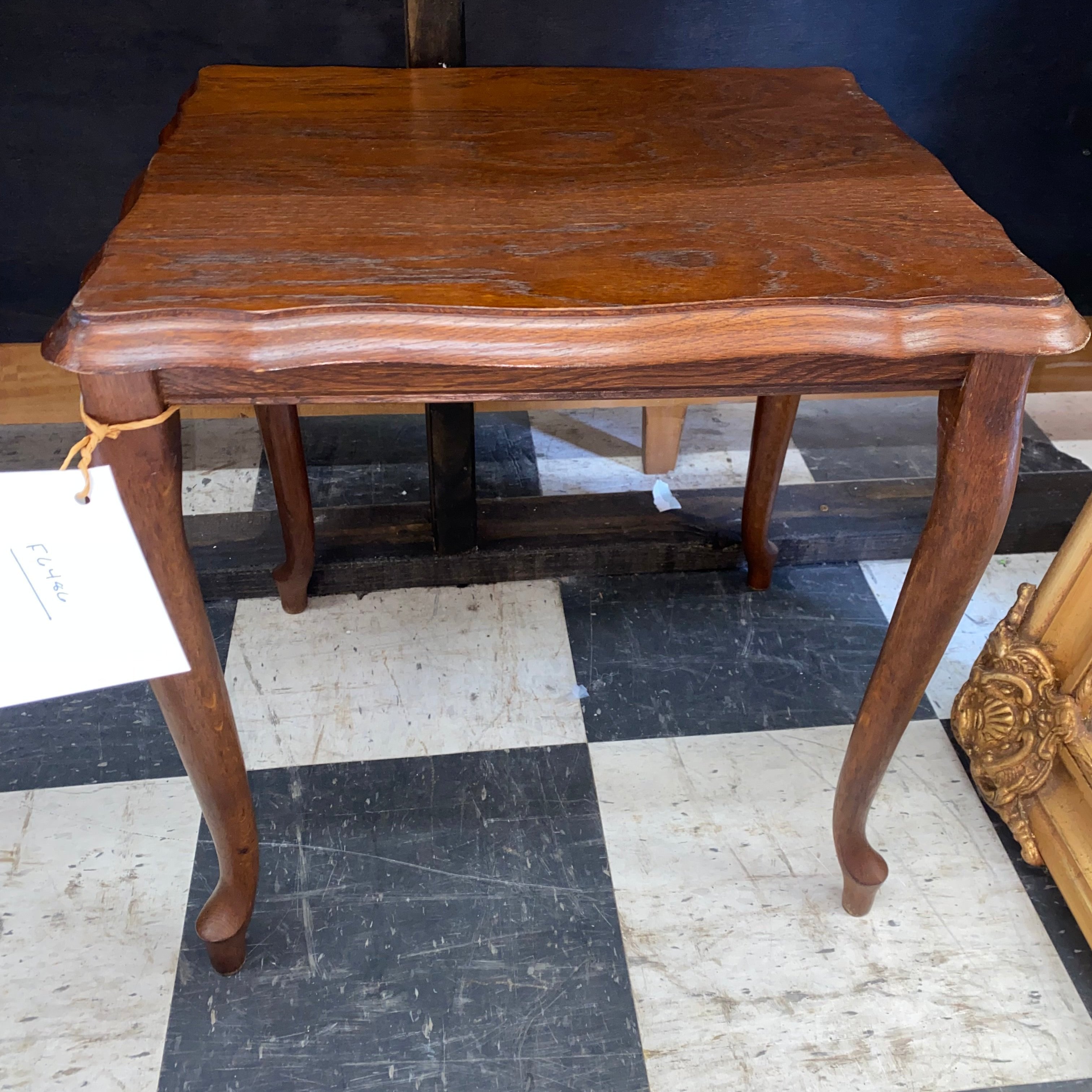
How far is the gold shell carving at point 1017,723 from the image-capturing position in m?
0.98

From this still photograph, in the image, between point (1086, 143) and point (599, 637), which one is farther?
point (1086, 143)

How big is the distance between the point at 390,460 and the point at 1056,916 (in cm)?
108

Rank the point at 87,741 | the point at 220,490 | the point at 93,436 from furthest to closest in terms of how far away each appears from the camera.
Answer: the point at 220,490
the point at 87,741
the point at 93,436

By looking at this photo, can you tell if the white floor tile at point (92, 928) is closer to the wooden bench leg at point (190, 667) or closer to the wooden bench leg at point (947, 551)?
the wooden bench leg at point (190, 667)

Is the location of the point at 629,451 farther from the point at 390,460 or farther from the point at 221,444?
the point at 221,444

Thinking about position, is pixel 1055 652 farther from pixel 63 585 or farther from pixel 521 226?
pixel 63 585

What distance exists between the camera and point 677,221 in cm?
69

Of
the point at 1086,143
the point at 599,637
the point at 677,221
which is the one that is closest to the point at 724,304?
the point at 677,221

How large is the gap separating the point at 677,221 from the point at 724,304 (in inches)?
5.3

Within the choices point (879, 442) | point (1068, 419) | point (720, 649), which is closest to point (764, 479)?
point (720, 649)

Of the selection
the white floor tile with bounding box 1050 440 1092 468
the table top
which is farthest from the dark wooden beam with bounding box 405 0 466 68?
the white floor tile with bounding box 1050 440 1092 468

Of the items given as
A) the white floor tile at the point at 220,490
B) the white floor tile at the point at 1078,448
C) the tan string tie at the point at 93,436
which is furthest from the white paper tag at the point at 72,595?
the white floor tile at the point at 1078,448

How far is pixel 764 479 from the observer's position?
1243 millimetres

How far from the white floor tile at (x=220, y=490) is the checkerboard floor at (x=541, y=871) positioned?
0.21 m
